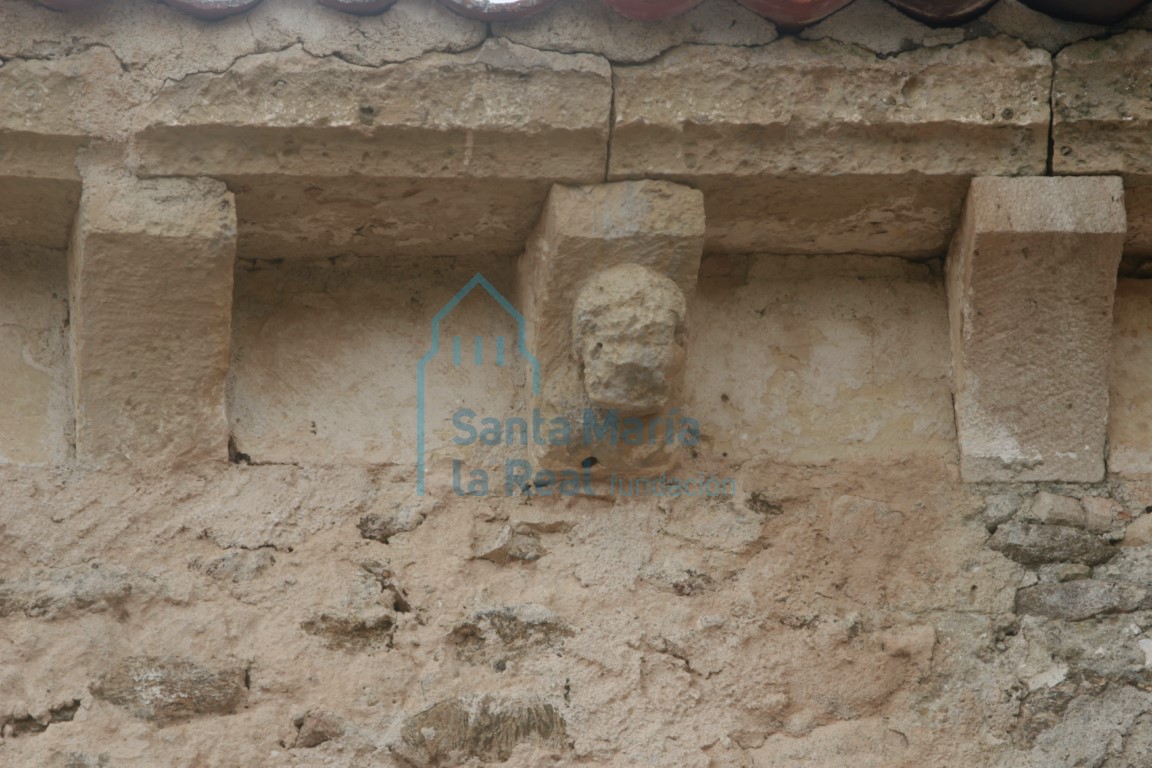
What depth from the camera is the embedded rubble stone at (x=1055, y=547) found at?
8.87ft

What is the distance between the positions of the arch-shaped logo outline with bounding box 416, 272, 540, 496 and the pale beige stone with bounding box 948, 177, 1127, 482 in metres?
0.81

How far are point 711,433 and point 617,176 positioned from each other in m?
0.53

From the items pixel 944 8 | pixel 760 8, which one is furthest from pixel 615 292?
pixel 944 8

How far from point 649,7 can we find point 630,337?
22.7 inches

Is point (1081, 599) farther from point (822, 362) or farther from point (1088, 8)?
point (1088, 8)

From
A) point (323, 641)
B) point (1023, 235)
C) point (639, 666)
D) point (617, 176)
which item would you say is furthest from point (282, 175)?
point (1023, 235)

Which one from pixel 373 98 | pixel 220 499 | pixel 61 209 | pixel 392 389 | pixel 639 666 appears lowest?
pixel 639 666

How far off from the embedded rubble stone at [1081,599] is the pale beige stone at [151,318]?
1490 millimetres

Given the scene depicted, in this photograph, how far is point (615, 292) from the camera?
8.52ft

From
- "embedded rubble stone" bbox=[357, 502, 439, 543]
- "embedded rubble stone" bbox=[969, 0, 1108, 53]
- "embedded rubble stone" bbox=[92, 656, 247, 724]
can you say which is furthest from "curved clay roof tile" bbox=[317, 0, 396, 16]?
"embedded rubble stone" bbox=[92, 656, 247, 724]

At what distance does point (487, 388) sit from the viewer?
112 inches

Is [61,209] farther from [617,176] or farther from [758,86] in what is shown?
[758,86]

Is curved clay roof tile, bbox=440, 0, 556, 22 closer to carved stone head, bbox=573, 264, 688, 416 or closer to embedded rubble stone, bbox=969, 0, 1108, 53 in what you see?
carved stone head, bbox=573, 264, 688, 416

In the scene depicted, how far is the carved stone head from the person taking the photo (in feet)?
8.40
